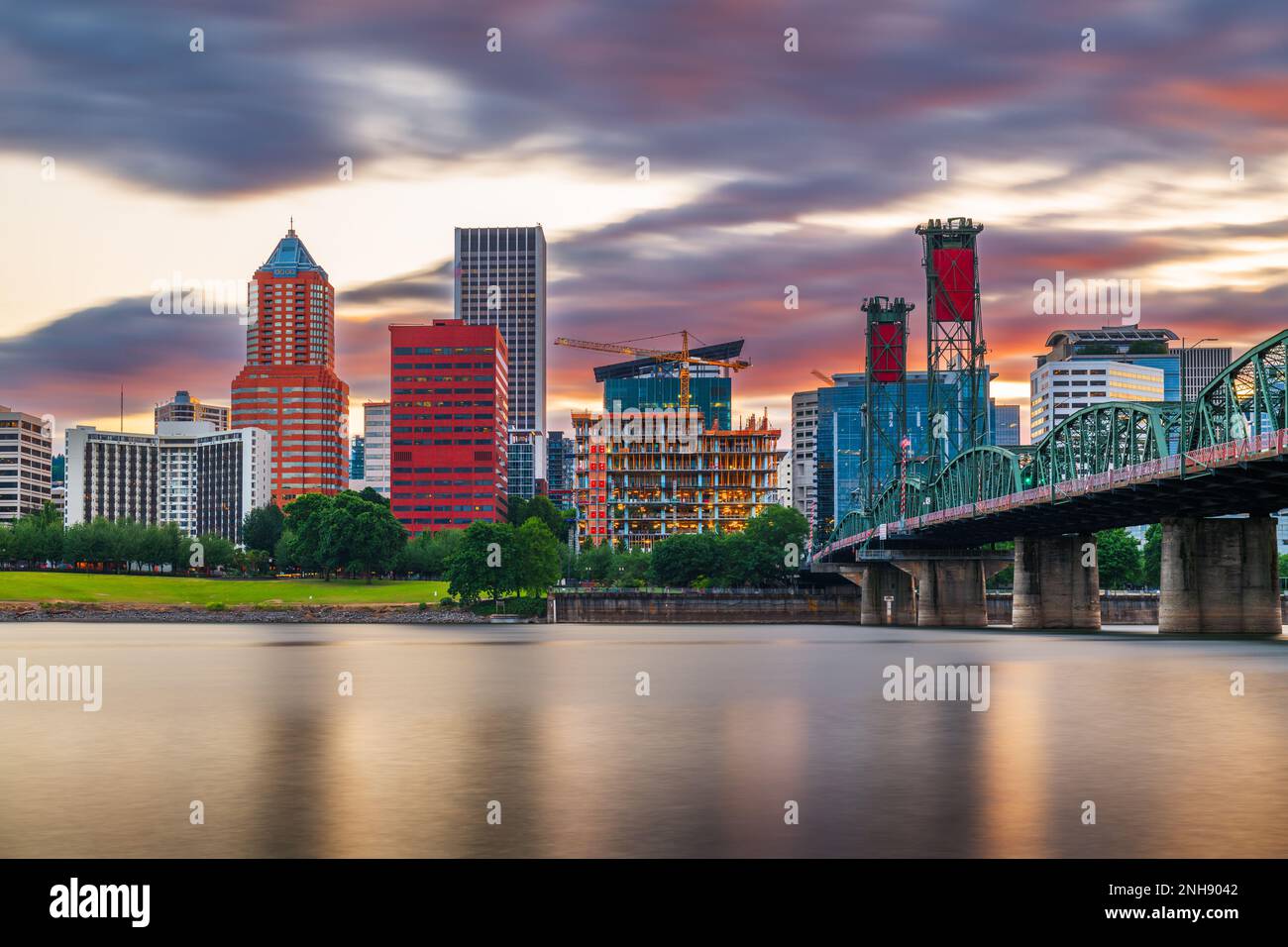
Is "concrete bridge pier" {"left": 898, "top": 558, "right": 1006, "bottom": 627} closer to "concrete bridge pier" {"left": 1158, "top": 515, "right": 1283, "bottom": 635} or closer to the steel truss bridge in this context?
the steel truss bridge

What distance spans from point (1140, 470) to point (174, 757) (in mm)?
85750

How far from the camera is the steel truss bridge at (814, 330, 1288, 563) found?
98.1 metres

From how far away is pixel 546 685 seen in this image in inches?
2928

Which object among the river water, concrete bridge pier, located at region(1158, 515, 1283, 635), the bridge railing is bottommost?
the river water

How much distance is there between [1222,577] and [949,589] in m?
59.5

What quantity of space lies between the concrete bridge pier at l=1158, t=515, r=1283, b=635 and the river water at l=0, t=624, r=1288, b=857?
1598 inches

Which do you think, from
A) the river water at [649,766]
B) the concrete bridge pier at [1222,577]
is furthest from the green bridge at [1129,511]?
the river water at [649,766]

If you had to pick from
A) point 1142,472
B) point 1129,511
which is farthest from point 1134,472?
point 1129,511

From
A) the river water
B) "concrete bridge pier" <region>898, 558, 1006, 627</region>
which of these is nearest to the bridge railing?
the river water

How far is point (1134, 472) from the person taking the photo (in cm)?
11131

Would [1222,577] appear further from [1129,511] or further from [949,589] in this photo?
[949,589]

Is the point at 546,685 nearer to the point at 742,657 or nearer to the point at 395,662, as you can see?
the point at 395,662
